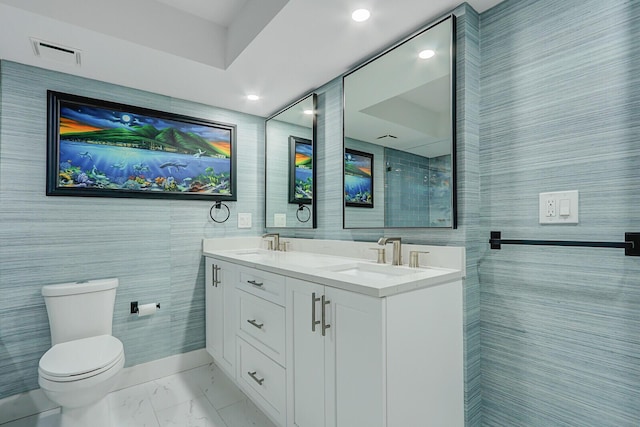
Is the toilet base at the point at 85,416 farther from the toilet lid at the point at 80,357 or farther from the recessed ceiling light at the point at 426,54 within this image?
the recessed ceiling light at the point at 426,54

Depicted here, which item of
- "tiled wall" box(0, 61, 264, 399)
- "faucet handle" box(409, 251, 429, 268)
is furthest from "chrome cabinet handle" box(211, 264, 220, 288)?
"faucet handle" box(409, 251, 429, 268)

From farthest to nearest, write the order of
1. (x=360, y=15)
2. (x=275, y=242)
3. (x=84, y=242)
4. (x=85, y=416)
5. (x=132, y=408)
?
(x=275, y=242) < (x=84, y=242) < (x=132, y=408) < (x=85, y=416) < (x=360, y=15)

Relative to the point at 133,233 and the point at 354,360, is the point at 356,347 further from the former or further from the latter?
the point at 133,233

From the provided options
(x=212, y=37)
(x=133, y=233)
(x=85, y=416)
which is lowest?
(x=85, y=416)

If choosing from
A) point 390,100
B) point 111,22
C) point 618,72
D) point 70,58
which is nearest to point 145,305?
point 70,58

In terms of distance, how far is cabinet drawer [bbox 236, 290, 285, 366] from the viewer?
5.32ft

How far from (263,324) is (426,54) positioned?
167cm

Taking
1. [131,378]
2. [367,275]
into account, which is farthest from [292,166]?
[131,378]

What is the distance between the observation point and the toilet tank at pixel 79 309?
6.36ft

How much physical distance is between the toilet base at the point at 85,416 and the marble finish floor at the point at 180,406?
145 mm

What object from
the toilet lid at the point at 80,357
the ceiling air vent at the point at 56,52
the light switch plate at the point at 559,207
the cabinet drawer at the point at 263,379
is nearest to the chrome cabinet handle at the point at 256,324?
the cabinet drawer at the point at 263,379

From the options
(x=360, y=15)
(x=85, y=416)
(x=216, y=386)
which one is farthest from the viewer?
(x=216, y=386)

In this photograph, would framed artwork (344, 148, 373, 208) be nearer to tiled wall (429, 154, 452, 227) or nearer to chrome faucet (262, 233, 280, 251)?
tiled wall (429, 154, 452, 227)

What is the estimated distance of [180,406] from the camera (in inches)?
80.1
